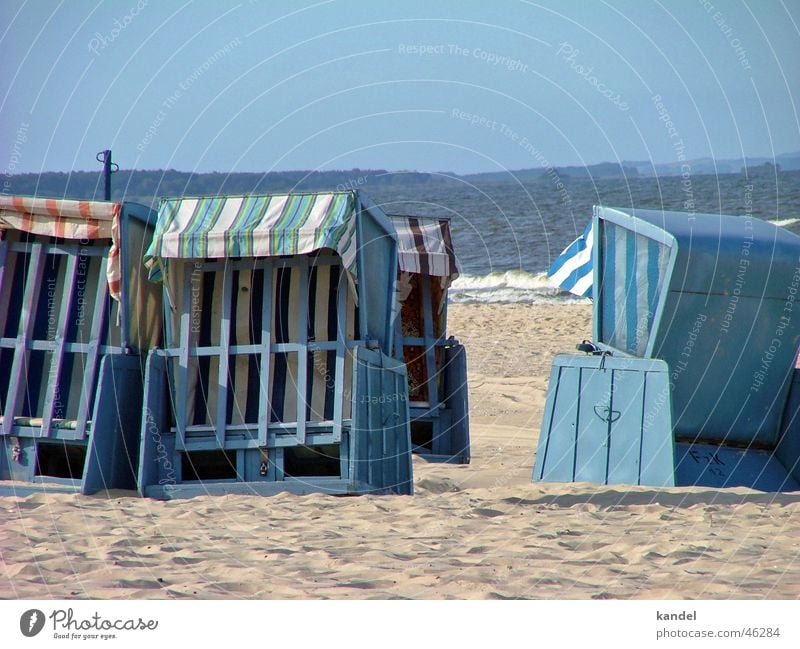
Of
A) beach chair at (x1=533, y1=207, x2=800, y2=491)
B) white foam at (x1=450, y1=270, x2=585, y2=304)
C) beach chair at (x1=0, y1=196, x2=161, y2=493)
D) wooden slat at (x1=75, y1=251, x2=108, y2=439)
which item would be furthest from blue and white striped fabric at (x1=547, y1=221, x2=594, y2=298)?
white foam at (x1=450, y1=270, x2=585, y2=304)

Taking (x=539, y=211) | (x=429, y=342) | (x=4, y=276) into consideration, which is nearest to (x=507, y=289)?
(x=539, y=211)

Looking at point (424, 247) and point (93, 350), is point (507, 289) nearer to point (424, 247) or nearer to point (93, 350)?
point (424, 247)

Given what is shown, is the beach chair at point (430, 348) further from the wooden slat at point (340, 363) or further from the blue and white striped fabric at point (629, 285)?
the wooden slat at point (340, 363)

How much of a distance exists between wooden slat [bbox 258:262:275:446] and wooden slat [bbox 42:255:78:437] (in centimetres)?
146

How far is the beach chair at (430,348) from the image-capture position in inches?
421

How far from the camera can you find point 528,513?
21.7 feet

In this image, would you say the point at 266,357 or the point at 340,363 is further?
the point at 266,357

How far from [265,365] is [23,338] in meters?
1.83

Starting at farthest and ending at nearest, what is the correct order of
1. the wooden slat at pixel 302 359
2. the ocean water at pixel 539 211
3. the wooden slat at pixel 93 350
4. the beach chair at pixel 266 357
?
1. the ocean water at pixel 539 211
2. the wooden slat at pixel 93 350
3. the wooden slat at pixel 302 359
4. the beach chair at pixel 266 357

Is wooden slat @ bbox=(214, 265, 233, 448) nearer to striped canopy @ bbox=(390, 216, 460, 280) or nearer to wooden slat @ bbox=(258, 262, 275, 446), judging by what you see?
wooden slat @ bbox=(258, 262, 275, 446)

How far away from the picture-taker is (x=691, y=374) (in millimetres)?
8000

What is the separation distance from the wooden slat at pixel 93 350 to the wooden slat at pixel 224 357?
0.90 m

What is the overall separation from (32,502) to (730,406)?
16.8 ft

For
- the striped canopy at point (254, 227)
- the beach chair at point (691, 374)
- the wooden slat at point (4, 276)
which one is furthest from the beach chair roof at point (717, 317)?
the wooden slat at point (4, 276)
